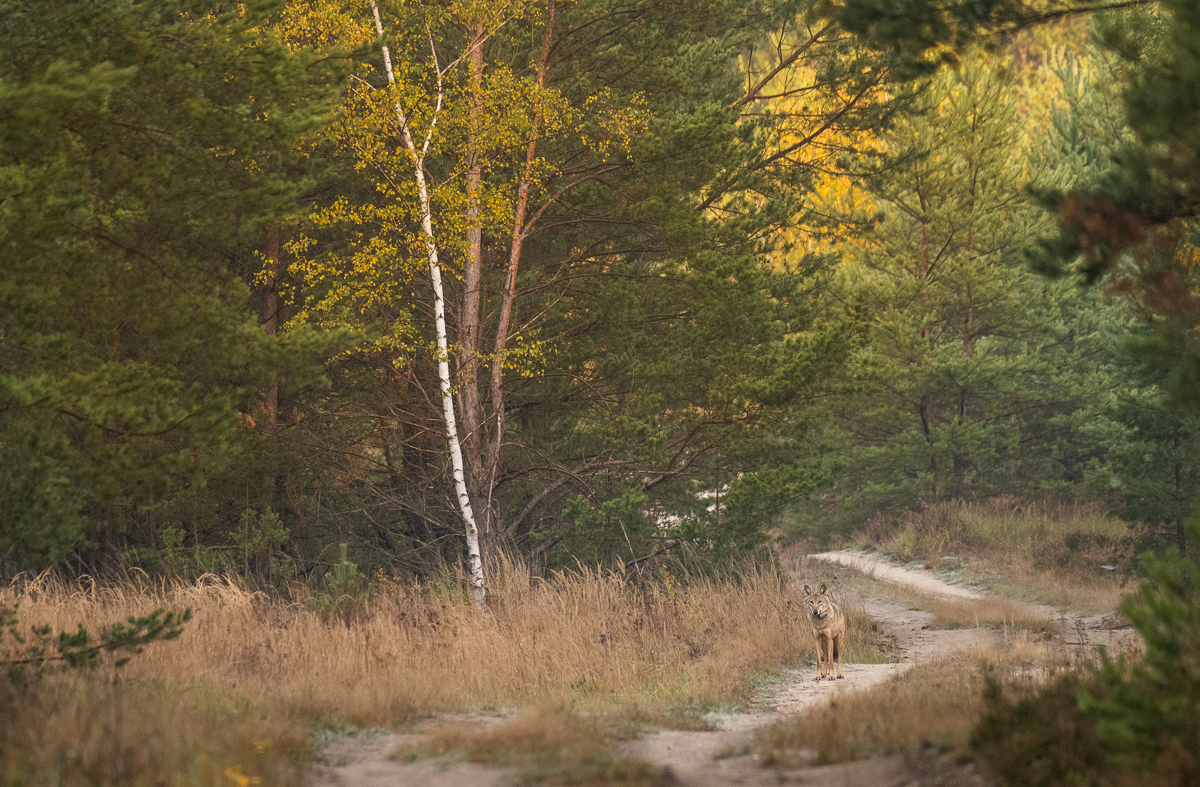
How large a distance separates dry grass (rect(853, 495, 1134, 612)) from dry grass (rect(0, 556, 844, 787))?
7215 mm

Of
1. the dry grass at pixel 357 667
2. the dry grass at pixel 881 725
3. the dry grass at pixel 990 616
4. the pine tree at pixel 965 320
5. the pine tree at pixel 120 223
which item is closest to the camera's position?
the dry grass at pixel 357 667

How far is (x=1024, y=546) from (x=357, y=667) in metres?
17.3

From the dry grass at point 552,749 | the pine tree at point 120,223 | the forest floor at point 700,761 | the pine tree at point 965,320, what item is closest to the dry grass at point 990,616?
the forest floor at point 700,761

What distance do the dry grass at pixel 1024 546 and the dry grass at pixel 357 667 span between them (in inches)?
284

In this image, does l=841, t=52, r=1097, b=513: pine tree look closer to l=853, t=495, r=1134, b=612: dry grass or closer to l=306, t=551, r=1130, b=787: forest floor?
l=853, t=495, r=1134, b=612: dry grass

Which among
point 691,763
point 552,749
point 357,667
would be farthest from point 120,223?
point 691,763

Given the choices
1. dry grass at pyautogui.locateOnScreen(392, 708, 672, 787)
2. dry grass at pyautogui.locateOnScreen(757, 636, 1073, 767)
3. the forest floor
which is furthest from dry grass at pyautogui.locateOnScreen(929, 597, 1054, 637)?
dry grass at pyautogui.locateOnScreen(392, 708, 672, 787)

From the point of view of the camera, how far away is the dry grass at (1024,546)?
717 inches

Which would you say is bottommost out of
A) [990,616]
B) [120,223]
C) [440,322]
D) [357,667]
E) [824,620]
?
[990,616]

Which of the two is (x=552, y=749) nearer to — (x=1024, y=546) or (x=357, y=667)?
(x=357, y=667)

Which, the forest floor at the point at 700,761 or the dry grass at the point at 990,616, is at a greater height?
the forest floor at the point at 700,761

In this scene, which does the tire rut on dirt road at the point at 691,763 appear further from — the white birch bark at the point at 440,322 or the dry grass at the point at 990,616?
the dry grass at the point at 990,616

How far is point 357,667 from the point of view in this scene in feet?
27.7

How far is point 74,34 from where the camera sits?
700 centimetres
